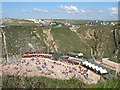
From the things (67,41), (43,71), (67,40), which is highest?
(43,71)

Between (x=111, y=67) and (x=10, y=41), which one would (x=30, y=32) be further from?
(x=111, y=67)

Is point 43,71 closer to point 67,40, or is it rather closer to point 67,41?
point 67,41

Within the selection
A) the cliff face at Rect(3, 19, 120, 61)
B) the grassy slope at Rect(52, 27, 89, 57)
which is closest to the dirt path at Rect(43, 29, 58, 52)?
the cliff face at Rect(3, 19, 120, 61)

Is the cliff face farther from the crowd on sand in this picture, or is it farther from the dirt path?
the crowd on sand

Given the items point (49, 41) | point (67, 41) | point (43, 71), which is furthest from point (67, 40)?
point (43, 71)

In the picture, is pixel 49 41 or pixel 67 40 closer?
pixel 49 41

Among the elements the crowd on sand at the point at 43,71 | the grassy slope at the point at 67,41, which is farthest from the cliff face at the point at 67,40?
the crowd on sand at the point at 43,71

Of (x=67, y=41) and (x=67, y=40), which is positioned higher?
(x=67, y=40)

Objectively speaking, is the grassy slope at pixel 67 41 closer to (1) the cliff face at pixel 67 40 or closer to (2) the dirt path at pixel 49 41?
(1) the cliff face at pixel 67 40
